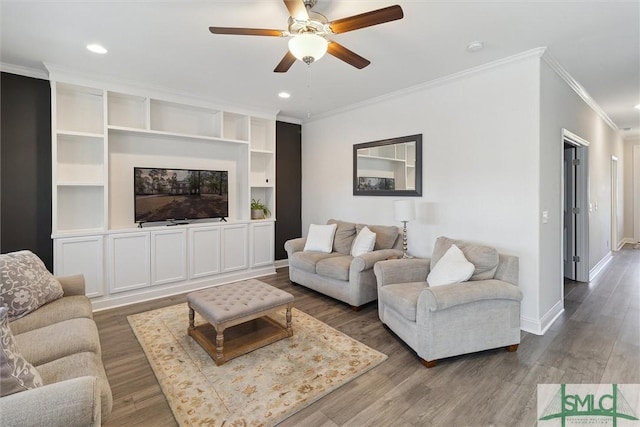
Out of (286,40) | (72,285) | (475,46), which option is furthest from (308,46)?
(72,285)

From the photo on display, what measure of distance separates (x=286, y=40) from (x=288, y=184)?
10.5 ft

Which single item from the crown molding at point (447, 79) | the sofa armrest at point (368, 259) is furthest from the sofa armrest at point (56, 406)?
the crown molding at point (447, 79)

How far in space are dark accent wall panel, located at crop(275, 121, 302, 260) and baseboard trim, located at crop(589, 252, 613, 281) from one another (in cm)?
477

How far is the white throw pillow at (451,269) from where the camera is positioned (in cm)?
268

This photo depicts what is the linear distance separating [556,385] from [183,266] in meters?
4.14

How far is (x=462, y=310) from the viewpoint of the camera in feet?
8.20

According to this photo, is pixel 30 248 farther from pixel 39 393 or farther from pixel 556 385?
pixel 556 385

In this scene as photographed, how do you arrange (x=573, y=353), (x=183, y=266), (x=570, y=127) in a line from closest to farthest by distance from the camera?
(x=573, y=353), (x=570, y=127), (x=183, y=266)

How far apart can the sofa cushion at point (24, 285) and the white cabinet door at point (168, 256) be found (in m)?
1.57

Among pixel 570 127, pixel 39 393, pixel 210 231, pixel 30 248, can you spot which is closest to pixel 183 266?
pixel 210 231

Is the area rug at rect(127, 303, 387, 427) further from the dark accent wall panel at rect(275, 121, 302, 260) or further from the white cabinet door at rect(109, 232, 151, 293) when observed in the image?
the dark accent wall panel at rect(275, 121, 302, 260)


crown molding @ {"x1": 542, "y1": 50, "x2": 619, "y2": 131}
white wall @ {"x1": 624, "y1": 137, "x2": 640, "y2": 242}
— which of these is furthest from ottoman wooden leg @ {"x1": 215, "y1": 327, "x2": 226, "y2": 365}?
white wall @ {"x1": 624, "y1": 137, "x2": 640, "y2": 242}

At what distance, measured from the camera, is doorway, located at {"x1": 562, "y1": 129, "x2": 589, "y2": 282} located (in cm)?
459

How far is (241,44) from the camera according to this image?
288 centimetres
